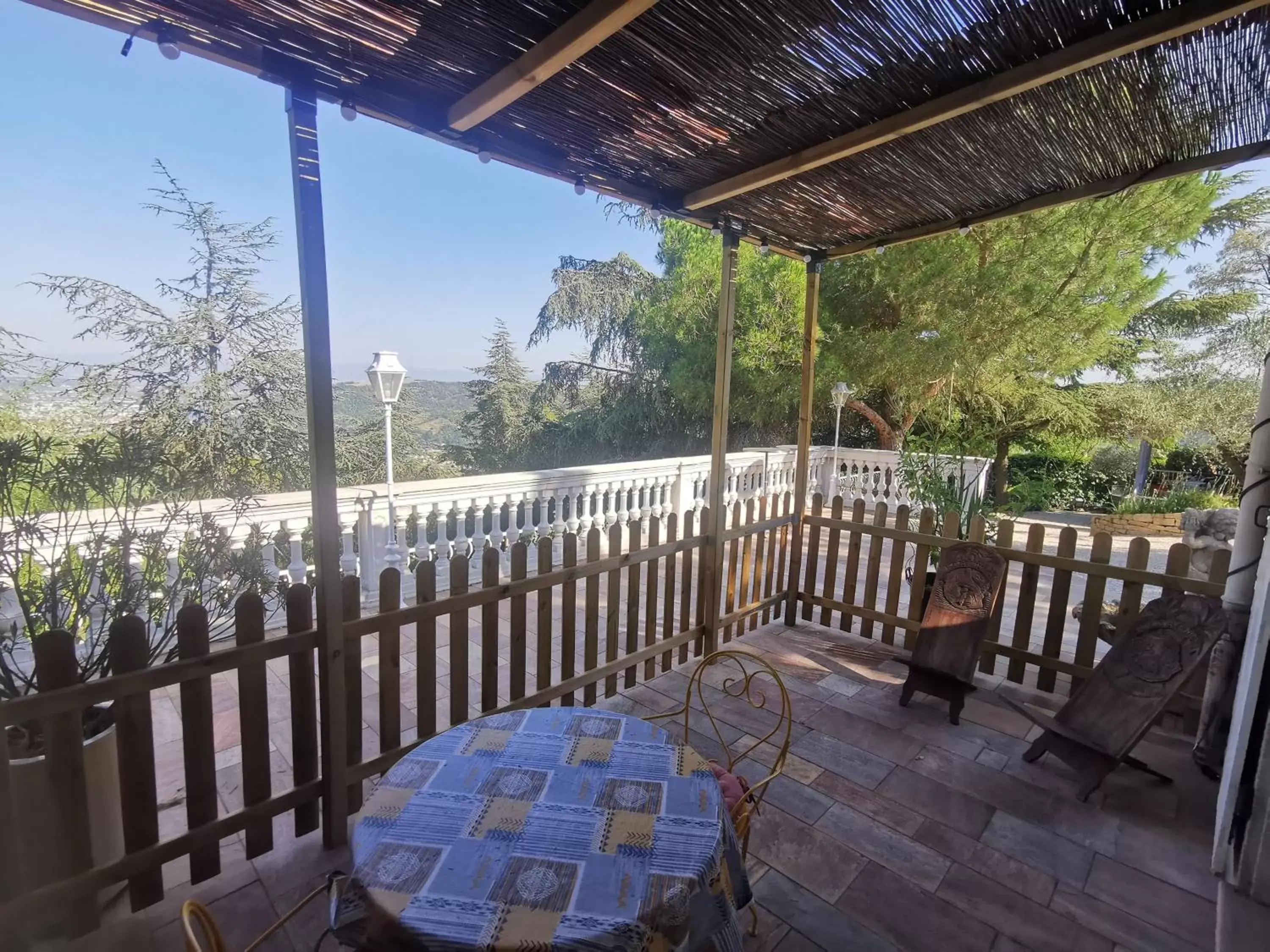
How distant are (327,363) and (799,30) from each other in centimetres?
162

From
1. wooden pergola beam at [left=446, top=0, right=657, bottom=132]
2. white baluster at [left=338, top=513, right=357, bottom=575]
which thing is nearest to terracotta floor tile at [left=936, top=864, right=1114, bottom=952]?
wooden pergola beam at [left=446, top=0, right=657, bottom=132]

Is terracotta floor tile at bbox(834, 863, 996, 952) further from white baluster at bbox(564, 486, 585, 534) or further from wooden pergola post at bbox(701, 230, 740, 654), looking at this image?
white baluster at bbox(564, 486, 585, 534)

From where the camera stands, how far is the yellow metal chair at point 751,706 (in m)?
1.39

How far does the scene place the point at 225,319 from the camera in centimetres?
622

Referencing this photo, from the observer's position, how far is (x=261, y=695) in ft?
5.49

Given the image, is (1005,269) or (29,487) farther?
(1005,269)

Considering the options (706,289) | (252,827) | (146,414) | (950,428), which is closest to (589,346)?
(706,289)

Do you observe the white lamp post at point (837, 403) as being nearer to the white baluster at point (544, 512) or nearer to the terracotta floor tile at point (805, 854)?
the white baluster at point (544, 512)

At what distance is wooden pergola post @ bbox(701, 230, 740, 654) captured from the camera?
299cm

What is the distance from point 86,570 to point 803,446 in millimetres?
3505

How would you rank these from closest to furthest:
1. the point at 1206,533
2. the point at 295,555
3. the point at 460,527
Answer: the point at 295,555, the point at 1206,533, the point at 460,527

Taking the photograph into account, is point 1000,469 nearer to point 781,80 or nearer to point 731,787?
point 781,80

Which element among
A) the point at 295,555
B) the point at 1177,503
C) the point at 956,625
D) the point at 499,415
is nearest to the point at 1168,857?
the point at 956,625

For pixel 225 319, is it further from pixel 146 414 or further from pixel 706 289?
pixel 706 289
